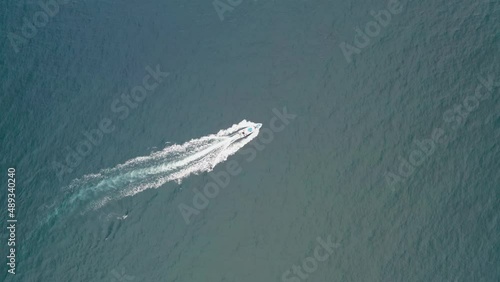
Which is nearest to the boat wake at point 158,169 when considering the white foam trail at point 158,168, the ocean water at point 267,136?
the white foam trail at point 158,168

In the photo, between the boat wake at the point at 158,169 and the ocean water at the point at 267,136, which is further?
the boat wake at the point at 158,169

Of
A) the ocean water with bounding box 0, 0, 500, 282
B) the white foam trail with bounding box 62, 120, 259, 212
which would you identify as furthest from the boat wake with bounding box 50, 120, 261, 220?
the ocean water with bounding box 0, 0, 500, 282

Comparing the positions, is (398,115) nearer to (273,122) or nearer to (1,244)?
(273,122)

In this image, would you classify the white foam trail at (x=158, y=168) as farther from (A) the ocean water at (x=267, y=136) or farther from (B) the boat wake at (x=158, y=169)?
(A) the ocean water at (x=267, y=136)

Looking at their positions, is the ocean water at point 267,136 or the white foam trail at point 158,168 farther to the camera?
the white foam trail at point 158,168

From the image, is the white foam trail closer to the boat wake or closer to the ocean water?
the boat wake

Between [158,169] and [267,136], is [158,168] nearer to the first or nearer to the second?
[158,169]
